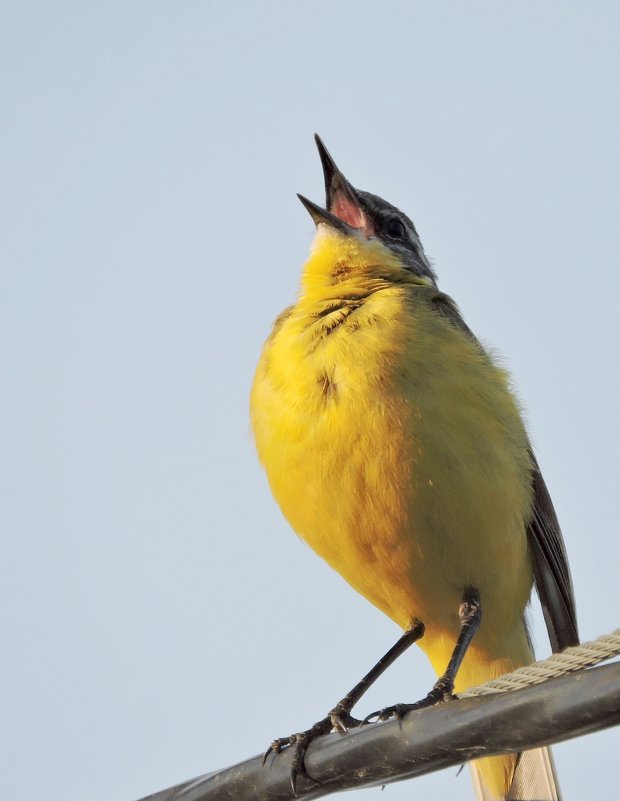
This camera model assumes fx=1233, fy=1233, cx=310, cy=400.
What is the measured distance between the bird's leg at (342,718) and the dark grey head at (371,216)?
2.57 m

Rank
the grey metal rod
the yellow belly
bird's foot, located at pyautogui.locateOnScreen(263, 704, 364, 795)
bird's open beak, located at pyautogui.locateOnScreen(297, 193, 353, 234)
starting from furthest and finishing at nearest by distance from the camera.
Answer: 1. bird's open beak, located at pyautogui.locateOnScreen(297, 193, 353, 234)
2. the yellow belly
3. bird's foot, located at pyautogui.locateOnScreen(263, 704, 364, 795)
4. the grey metal rod

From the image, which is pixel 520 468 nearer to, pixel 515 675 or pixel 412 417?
pixel 412 417

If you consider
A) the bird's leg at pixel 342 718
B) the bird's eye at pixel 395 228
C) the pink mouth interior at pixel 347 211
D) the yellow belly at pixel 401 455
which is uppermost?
the pink mouth interior at pixel 347 211

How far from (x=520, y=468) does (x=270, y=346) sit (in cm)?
165

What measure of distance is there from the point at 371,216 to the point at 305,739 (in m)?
4.44

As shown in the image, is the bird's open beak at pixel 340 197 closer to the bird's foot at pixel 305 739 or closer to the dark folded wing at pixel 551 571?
the dark folded wing at pixel 551 571

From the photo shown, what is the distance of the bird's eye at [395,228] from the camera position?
8.94 meters

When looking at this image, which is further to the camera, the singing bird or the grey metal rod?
the singing bird

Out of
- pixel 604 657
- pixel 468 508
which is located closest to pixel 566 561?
pixel 468 508

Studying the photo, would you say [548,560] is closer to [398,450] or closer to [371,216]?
[398,450]

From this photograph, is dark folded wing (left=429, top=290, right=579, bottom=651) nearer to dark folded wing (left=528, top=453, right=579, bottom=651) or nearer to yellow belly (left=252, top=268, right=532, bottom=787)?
dark folded wing (left=528, top=453, right=579, bottom=651)

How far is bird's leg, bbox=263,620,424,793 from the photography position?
5.01 m

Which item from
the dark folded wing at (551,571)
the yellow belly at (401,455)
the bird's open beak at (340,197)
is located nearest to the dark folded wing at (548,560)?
the dark folded wing at (551,571)

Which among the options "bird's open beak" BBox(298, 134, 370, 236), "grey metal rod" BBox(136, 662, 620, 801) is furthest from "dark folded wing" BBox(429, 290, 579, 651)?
"grey metal rod" BBox(136, 662, 620, 801)
